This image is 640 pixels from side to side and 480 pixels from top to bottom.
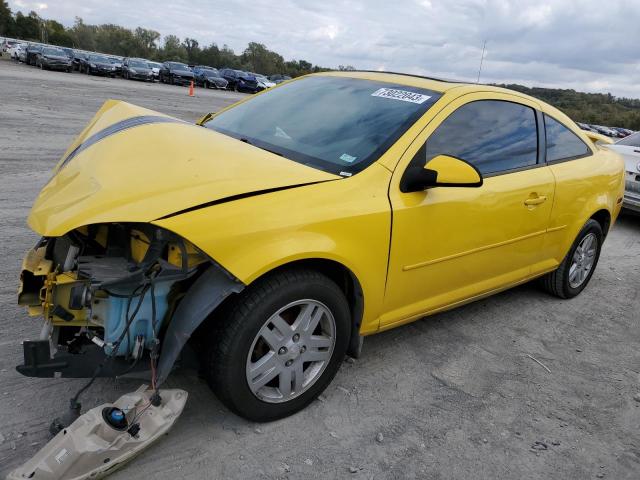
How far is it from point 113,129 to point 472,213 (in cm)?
209

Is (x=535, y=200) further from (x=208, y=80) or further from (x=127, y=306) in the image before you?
(x=208, y=80)

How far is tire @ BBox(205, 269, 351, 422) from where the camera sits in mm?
2354

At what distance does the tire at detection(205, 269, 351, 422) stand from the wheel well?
2958mm

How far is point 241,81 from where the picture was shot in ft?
125

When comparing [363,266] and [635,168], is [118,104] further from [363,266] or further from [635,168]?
[635,168]

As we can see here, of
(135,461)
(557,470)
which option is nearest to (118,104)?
(135,461)

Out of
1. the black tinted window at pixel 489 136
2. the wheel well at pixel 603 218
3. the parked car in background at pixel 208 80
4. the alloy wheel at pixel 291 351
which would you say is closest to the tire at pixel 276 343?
the alloy wheel at pixel 291 351

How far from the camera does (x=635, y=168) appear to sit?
7535 millimetres

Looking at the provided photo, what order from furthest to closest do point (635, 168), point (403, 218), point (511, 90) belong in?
point (635, 168) < point (511, 90) < point (403, 218)

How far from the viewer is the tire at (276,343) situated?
235 centimetres

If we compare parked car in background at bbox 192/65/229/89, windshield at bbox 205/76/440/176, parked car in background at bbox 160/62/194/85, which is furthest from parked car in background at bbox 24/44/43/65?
windshield at bbox 205/76/440/176

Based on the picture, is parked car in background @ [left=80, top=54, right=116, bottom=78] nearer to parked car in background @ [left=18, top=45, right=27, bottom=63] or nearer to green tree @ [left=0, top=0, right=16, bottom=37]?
parked car in background @ [left=18, top=45, right=27, bottom=63]

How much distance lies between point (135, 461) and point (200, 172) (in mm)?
1262

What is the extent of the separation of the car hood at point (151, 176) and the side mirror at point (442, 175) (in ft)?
1.32
